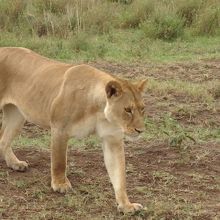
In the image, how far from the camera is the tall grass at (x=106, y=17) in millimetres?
11703

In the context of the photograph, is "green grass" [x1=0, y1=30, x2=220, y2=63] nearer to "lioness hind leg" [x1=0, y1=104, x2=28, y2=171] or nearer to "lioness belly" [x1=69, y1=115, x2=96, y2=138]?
"lioness hind leg" [x1=0, y1=104, x2=28, y2=171]

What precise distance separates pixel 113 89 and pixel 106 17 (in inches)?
312

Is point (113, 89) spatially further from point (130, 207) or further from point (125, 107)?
point (130, 207)

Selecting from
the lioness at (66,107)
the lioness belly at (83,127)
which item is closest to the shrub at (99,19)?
the lioness at (66,107)

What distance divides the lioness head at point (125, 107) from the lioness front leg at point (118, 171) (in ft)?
1.14

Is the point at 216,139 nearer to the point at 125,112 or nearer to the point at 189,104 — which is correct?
the point at 189,104

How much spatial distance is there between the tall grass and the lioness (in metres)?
5.85

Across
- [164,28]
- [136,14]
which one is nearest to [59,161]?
[164,28]

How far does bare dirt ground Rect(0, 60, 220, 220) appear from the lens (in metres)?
4.92

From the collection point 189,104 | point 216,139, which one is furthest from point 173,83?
point 216,139

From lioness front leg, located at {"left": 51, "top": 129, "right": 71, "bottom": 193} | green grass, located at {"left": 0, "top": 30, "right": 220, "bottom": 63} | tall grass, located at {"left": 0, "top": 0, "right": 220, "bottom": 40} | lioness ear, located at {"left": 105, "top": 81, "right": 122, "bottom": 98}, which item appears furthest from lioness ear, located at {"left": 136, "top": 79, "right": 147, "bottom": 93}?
tall grass, located at {"left": 0, "top": 0, "right": 220, "bottom": 40}

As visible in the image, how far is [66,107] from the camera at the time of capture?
4992mm

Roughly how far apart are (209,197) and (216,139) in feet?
5.13

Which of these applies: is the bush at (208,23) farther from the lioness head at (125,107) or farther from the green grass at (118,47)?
the lioness head at (125,107)
